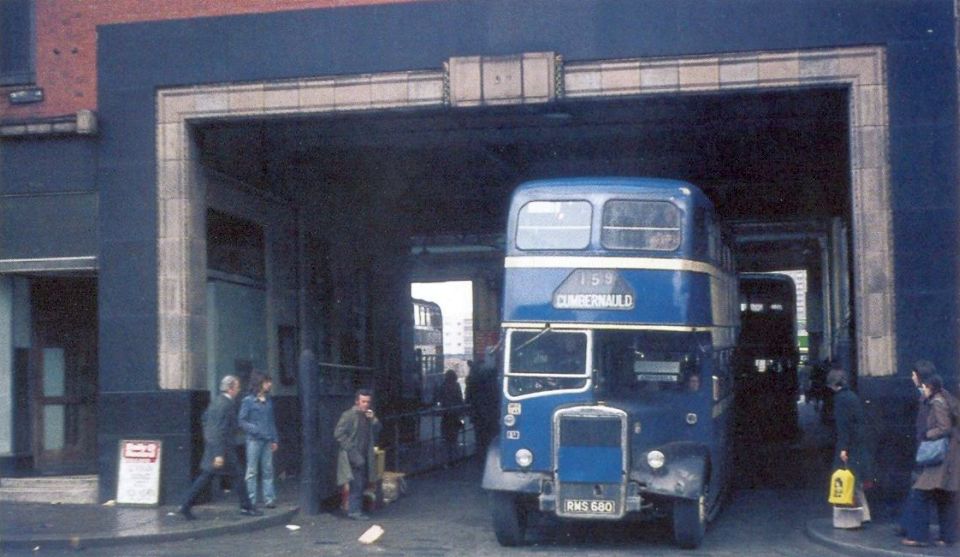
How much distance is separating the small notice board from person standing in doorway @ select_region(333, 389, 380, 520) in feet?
8.68

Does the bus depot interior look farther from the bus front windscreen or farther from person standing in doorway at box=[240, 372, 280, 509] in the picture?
the bus front windscreen

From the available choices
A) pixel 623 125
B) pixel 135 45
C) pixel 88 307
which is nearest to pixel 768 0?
pixel 623 125

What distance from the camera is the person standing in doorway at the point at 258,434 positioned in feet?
54.8

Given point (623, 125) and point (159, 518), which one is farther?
point (623, 125)

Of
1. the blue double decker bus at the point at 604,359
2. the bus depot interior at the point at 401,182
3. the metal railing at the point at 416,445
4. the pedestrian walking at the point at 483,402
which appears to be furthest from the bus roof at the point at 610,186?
the pedestrian walking at the point at 483,402

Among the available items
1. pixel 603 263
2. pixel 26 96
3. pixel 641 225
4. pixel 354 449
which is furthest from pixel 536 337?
pixel 26 96

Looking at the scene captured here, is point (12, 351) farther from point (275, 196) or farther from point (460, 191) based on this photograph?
point (460, 191)

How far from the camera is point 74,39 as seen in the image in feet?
62.1

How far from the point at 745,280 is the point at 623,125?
10.4 meters

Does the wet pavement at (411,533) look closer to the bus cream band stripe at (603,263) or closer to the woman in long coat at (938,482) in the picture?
the woman in long coat at (938,482)

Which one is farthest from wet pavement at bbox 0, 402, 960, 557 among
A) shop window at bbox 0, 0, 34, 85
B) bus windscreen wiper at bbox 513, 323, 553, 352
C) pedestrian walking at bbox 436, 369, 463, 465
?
pedestrian walking at bbox 436, 369, 463, 465

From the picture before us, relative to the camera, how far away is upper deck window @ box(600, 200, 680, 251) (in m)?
14.4

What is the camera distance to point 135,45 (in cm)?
1853

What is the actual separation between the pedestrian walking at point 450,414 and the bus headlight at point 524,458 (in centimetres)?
1117
